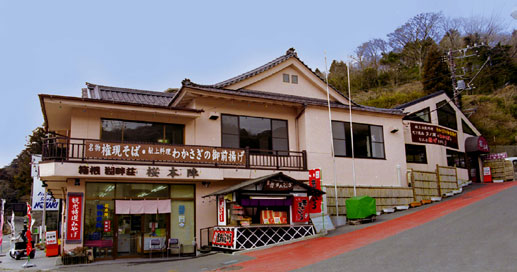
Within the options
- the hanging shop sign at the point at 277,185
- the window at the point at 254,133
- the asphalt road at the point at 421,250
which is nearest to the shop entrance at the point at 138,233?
the asphalt road at the point at 421,250

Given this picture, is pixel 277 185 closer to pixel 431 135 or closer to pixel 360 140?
pixel 360 140

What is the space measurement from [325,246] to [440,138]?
55.7 feet

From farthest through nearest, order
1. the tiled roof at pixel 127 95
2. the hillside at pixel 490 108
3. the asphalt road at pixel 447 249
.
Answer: the hillside at pixel 490 108 < the tiled roof at pixel 127 95 < the asphalt road at pixel 447 249

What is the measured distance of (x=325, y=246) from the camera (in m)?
14.3

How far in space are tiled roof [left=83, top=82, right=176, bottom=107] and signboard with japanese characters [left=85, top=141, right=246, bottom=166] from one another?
445 centimetres

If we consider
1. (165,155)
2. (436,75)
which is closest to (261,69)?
(165,155)

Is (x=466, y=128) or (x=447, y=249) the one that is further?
(x=466, y=128)

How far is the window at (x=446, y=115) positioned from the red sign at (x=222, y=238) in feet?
61.8

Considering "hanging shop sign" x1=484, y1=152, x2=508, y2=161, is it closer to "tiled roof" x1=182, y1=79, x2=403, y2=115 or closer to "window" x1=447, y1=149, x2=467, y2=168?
"window" x1=447, y1=149, x2=467, y2=168

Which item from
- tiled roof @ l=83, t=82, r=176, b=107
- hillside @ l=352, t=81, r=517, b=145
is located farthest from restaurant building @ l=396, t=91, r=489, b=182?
tiled roof @ l=83, t=82, r=176, b=107

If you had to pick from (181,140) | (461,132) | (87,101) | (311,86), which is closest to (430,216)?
(311,86)

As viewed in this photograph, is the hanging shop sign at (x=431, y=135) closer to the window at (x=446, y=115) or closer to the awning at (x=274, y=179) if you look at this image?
the window at (x=446, y=115)

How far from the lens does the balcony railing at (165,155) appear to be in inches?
590

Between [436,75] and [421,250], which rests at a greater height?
[436,75]
